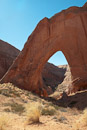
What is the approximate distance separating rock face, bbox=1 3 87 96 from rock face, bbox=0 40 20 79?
1780cm

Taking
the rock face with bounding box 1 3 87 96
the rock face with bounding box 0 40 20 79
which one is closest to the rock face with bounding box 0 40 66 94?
the rock face with bounding box 0 40 20 79

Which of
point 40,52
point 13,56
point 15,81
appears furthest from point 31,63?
point 13,56

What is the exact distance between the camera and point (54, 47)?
17.1 m

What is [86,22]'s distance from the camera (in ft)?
57.4

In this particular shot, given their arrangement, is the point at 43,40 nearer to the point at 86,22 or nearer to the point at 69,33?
the point at 69,33

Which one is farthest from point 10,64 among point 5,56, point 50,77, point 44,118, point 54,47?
point 44,118

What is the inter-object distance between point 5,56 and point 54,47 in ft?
80.4

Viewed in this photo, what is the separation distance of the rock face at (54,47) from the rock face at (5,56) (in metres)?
17.8

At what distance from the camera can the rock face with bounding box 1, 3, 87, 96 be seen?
53.2 feet

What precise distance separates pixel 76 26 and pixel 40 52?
6.05m

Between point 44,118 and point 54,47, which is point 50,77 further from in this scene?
point 44,118

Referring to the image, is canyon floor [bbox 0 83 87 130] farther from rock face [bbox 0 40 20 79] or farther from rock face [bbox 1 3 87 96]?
rock face [bbox 0 40 20 79]

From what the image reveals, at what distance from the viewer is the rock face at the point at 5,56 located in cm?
3554

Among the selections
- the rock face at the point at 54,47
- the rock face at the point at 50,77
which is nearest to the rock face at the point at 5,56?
the rock face at the point at 50,77
